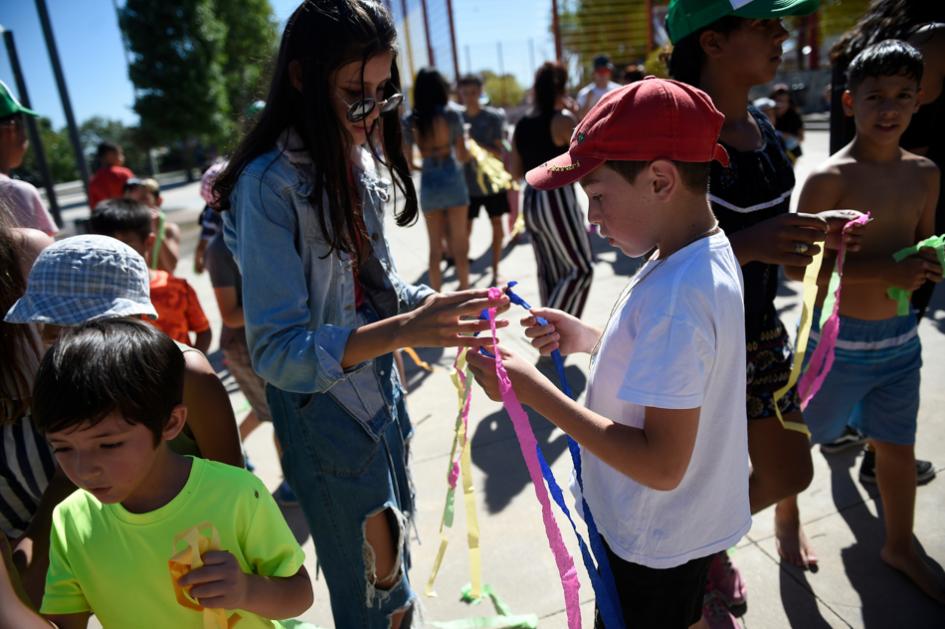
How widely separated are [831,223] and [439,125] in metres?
4.27

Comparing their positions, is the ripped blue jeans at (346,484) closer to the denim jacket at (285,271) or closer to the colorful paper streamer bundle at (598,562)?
the denim jacket at (285,271)

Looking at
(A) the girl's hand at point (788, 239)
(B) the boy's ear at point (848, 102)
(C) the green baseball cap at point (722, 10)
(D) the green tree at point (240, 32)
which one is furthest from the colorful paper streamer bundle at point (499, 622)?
(D) the green tree at point (240, 32)

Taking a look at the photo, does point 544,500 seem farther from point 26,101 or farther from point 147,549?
point 26,101

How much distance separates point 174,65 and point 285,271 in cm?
3851

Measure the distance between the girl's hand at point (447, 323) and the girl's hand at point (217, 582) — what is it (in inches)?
22.7

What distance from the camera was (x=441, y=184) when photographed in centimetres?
596

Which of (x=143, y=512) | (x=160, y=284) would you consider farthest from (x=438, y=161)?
(x=143, y=512)

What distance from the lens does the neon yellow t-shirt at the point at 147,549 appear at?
4.52ft

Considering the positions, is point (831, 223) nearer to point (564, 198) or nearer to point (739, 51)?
point (739, 51)

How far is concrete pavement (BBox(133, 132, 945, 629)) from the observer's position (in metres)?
2.35

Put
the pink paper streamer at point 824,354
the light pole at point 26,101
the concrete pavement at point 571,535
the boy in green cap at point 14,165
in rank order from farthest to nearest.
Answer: the light pole at point 26,101 < the boy in green cap at point 14,165 < the concrete pavement at point 571,535 < the pink paper streamer at point 824,354

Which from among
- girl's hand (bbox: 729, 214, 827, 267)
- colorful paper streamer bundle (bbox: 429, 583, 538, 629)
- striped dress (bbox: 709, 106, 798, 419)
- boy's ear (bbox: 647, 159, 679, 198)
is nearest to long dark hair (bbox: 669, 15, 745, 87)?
striped dress (bbox: 709, 106, 798, 419)

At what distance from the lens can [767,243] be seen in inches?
72.7

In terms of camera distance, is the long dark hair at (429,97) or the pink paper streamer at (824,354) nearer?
the pink paper streamer at (824,354)
